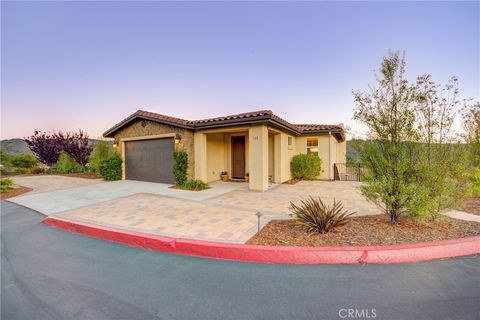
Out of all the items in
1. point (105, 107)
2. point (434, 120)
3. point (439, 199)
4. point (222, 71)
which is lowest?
point (439, 199)

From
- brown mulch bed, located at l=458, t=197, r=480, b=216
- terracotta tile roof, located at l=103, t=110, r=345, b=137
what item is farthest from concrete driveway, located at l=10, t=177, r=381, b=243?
terracotta tile roof, located at l=103, t=110, r=345, b=137

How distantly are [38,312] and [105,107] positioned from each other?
14.8 m

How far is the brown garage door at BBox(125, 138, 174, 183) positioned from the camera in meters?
10.6

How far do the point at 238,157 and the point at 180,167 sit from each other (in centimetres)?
366

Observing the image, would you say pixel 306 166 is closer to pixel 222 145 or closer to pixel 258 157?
pixel 258 157

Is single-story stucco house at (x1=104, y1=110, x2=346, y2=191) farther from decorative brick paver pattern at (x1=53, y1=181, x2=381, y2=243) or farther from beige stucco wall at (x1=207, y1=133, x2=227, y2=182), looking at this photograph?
decorative brick paver pattern at (x1=53, y1=181, x2=381, y2=243)

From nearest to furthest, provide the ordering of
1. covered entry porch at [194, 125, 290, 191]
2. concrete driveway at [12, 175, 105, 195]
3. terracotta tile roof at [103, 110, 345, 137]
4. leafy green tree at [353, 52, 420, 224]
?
1. leafy green tree at [353, 52, 420, 224]
2. terracotta tile roof at [103, 110, 345, 137]
3. covered entry porch at [194, 125, 290, 191]
4. concrete driveway at [12, 175, 105, 195]

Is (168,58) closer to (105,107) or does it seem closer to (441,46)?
(105,107)

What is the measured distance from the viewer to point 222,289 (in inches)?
91.0

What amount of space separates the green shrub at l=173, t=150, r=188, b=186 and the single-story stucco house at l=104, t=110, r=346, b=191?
274 mm

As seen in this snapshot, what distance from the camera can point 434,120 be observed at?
3.71 m

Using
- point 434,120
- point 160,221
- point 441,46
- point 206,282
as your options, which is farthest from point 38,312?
point 441,46

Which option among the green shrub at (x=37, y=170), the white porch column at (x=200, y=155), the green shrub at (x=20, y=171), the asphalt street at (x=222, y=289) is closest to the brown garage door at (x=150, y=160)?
the white porch column at (x=200, y=155)

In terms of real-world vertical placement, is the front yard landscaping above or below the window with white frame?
below
